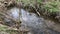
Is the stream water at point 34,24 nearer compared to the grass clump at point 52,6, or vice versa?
the stream water at point 34,24

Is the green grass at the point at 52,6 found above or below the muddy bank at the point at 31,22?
above

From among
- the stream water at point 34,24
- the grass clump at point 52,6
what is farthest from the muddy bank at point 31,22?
the grass clump at point 52,6

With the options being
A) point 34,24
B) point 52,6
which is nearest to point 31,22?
point 34,24

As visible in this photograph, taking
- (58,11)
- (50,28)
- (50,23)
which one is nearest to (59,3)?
(58,11)

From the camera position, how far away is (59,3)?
9.70 m

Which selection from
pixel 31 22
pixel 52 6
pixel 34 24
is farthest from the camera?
pixel 52 6

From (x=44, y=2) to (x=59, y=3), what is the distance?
1.14 metres

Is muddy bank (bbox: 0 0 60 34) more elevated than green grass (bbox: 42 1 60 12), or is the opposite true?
green grass (bbox: 42 1 60 12)

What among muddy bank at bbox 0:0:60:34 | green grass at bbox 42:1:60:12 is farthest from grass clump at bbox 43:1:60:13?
muddy bank at bbox 0:0:60:34

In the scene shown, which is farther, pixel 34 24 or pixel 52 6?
pixel 52 6

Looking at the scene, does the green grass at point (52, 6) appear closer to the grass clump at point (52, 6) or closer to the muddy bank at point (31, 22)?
the grass clump at point (52, 6)

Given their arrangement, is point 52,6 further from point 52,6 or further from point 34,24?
point 34,24

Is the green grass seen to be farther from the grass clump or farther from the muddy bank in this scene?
the muddy bank

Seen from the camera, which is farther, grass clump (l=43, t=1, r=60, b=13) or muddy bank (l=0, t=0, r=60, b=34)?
grass clump (l=43, t=1, r=60, b=13)
